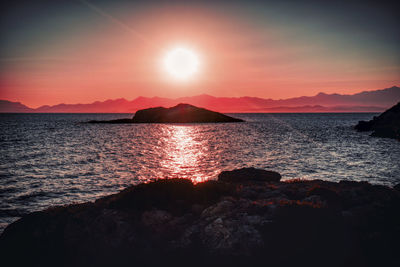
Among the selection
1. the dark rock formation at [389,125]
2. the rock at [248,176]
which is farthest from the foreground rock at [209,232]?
the dark rock formation at [389,125]

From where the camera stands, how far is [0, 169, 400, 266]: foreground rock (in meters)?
10.4

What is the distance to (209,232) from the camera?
11359mm

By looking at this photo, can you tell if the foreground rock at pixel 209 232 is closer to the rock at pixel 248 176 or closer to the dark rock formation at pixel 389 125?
the rock at pixel 248 176

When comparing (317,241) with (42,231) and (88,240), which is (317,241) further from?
(42,231)

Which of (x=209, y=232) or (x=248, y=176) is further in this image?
(x=248, y=176)

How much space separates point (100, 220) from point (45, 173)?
808 inches

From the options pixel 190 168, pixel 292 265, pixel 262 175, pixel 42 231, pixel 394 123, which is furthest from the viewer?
pixel 394 123

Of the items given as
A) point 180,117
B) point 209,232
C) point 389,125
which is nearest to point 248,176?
point 209,232

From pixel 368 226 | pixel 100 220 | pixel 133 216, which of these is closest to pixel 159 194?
pixel 133 216

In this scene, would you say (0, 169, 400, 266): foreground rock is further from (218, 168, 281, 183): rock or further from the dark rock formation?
the dark rock formation

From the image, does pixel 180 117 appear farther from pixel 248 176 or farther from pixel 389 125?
pixel 248 176

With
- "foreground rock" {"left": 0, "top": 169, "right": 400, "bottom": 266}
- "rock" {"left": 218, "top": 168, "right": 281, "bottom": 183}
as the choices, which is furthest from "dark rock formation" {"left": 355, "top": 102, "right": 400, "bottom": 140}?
"foreground rock" {"left": 0, "top": 169, "right": 400, "bottom": 266}

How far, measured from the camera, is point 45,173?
28.9 meters

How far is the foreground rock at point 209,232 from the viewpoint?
10.4m
